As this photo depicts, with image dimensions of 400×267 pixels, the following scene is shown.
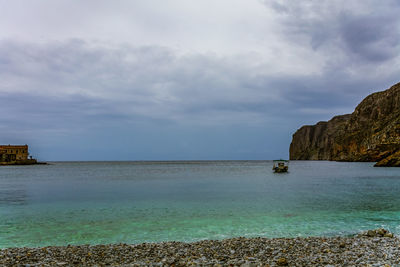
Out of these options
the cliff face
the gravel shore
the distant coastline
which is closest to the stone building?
the distant coastline

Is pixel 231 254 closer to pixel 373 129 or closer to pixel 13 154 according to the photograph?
pixel 373 129

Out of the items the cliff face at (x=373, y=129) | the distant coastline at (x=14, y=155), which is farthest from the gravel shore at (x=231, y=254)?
the distant coastline at (x=14, y=155)

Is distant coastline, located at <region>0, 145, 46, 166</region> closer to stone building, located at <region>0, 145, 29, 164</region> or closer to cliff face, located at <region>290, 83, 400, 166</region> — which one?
stone building, located at <region>0, 145, 29, 164</region>

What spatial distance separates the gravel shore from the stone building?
204 metres

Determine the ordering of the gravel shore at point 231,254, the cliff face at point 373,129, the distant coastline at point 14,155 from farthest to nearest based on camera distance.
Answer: the distant coastline at point 14,155
the cliff face at point 373,129
the gravel shore at point 231,254

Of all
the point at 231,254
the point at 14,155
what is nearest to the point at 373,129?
the point at 231,254

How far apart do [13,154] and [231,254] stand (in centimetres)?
21551

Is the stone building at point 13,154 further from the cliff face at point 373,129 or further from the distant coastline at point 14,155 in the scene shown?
the cliff face at point 373,129

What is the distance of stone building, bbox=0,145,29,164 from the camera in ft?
595

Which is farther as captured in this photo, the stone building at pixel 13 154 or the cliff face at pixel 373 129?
the stone building at pixel 13 154

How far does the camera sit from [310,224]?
1941cm

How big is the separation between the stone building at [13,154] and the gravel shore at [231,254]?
670 ft

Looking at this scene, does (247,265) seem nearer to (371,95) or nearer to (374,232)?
(374,232)

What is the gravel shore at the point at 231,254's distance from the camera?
Answer: 10367 millimetres
